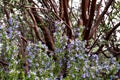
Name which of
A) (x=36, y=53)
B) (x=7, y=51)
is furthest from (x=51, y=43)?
(x=7, y=51)

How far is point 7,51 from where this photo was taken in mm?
3031

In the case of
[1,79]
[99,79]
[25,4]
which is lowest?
[99,79]

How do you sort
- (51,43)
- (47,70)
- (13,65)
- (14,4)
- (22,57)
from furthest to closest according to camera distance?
1. (51,43)
2. (14,4)
3. (22,57)
4. (47,70)
5. (13,65)

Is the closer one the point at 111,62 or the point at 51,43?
the point at 111,62

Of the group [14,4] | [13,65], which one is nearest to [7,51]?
[13,65]

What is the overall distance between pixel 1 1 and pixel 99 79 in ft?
4.92

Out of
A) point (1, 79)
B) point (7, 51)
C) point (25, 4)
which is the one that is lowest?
point (1, 79)

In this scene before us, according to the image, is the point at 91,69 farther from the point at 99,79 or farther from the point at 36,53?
the point at 36,53

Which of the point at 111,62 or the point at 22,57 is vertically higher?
the point at 22,57

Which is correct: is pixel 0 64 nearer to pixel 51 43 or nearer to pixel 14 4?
pixel 14 4

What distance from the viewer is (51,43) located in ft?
15.0

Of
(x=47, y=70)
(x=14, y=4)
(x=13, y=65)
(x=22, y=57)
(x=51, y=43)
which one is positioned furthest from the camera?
(x=51, y=43)

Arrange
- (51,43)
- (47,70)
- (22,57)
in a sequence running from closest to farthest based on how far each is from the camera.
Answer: (47,70), (22,57), (51,43)

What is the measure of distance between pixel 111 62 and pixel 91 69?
57cm
